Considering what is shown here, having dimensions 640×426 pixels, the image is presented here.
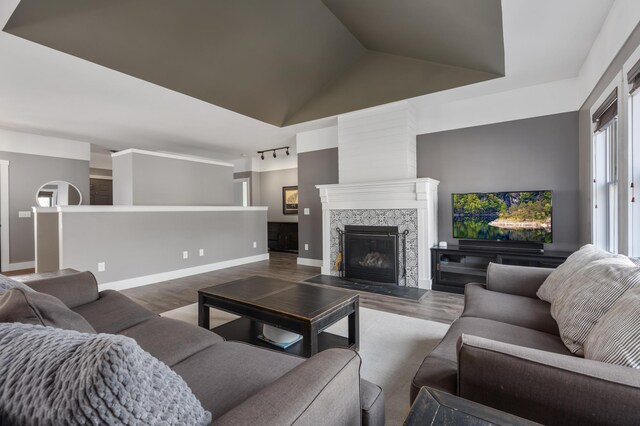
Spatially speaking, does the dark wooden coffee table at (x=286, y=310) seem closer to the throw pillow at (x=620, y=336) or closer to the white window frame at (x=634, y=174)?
the throw pillow at (x=620, y=336)

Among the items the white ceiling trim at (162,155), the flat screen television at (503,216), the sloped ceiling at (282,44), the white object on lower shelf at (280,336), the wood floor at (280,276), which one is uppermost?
the sloped ceiling at (282,44)

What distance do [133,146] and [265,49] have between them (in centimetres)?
464

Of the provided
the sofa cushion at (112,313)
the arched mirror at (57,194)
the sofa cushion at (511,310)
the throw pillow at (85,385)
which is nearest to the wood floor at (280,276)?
the sofa cushion at (511,310)

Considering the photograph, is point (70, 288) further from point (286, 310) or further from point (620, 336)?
point (620, 336)

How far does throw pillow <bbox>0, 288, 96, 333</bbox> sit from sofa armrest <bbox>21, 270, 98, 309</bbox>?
1022 millimetres

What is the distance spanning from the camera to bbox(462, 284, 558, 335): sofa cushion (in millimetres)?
1738

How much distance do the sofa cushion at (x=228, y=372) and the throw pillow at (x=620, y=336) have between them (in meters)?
1.17

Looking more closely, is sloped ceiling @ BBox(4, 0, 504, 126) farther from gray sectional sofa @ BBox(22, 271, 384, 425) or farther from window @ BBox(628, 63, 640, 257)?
gray sectional sofa @ BBox(22, 271, 384, 425)

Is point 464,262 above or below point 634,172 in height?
below

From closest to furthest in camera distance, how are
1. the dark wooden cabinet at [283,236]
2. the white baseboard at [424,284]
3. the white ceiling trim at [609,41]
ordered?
the white ceiling trim at [609,41] → the white baseboard at [424,284] → the dark wooden cabinet at [283,236]

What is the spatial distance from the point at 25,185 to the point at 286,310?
6.91 metres

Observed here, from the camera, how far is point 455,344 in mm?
1443

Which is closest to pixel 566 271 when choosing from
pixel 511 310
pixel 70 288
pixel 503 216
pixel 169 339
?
pixel 511 310

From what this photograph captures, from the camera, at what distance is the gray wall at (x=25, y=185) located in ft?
18.6
